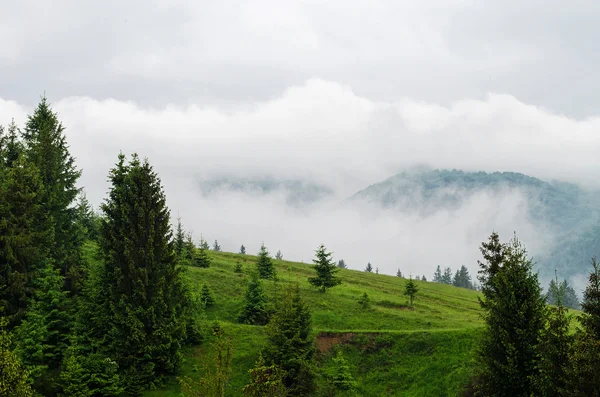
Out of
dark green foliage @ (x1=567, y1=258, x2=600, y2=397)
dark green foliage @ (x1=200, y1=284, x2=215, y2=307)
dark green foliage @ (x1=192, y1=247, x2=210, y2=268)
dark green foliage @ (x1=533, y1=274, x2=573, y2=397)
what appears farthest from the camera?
dark green foliage @ (x1=192, y1=247, x2=210, y2=268)

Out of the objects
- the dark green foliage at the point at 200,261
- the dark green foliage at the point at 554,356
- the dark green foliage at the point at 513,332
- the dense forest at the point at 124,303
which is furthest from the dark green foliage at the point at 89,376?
the dark green foliage at the point at 200,261

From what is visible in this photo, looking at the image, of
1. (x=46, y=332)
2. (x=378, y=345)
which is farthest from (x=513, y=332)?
(x=46, y=332)

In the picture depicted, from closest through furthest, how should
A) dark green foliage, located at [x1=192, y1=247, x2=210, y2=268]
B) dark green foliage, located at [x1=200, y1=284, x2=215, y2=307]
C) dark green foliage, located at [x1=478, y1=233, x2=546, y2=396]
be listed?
dark green foliage, located at [x1=478, y1=233, x2=546, y2=396] → dark green foliage, located at [x1=200, y1=284, x2=215, y2=307] → dark green foliage, located at [x1=192, y1=247, x2=210, y2=268]

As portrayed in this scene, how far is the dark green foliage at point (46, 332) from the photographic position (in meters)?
38.6

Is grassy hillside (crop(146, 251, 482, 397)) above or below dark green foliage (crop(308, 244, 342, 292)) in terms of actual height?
below

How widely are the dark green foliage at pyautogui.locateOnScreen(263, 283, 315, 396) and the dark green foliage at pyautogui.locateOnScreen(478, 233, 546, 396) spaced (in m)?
13.7

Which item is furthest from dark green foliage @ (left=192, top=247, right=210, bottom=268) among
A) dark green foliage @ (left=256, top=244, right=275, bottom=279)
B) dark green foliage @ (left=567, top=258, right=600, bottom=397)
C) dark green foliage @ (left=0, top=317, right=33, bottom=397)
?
dark green foliage @ (left=567, top=258, right=600, bottom=397)

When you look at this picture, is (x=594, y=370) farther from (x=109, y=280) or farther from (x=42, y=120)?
(x=42, y=120)

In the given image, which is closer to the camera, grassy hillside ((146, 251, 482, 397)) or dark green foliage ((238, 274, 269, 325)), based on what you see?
grassy hillside ((146, 251, 482, 397))

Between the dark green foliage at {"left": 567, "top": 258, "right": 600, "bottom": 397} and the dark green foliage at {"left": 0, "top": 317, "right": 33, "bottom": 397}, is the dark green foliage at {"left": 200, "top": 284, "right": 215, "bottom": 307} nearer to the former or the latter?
the dark green foliage at {"left": 0, "top": 317, "right": 33, "bottom": 397}

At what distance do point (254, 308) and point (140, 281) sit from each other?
19.3 metres

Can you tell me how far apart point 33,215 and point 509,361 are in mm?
44079

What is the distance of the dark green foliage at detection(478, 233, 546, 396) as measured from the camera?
28297 millimetres

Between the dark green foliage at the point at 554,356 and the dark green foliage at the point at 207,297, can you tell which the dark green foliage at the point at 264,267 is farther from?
the dark green foliage at the point at 554,356
